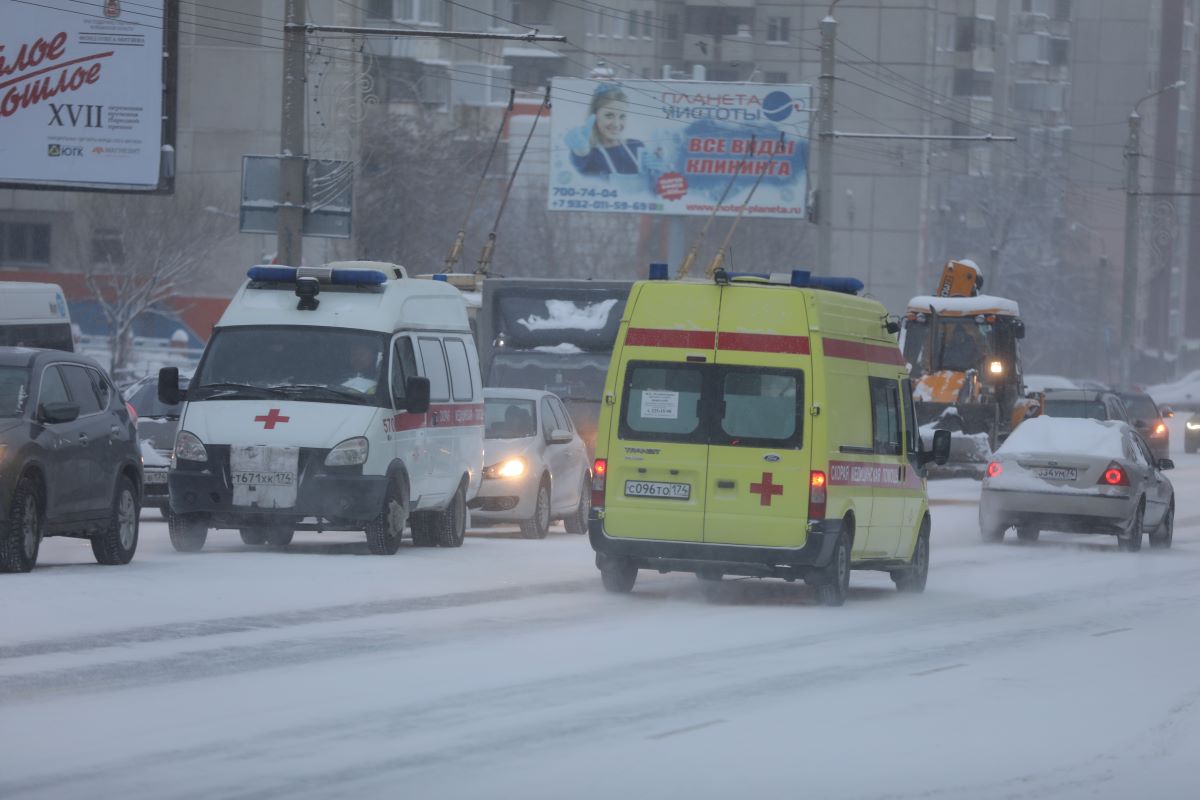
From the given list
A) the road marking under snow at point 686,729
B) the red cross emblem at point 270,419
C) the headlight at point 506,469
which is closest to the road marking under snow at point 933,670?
the road marking under snow at point 686,729

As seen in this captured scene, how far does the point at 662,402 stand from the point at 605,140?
45.1 metres

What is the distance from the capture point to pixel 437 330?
Answer: 20.8 meters

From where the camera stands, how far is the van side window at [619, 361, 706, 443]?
1593 cm

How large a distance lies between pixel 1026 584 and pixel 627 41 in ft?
352

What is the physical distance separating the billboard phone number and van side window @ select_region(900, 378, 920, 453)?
139 ft

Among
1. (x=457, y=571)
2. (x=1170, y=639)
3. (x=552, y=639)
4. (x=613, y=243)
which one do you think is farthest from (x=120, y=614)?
(x=613, y=243)

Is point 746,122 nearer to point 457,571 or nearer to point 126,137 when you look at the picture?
point 126,137

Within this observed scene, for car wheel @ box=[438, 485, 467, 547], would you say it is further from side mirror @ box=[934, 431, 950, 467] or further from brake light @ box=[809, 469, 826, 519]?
brake light @ box=[809, 469, 826, 519]

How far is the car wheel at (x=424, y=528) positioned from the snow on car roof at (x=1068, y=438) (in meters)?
6.92

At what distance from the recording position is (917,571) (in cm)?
1797

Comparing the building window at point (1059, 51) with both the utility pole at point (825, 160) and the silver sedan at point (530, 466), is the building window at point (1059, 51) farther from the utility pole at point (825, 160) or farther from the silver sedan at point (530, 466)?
the silver sedan at point (530, 466)

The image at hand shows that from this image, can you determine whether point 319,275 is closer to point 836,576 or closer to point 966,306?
point 836,576

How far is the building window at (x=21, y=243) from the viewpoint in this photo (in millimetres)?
72375

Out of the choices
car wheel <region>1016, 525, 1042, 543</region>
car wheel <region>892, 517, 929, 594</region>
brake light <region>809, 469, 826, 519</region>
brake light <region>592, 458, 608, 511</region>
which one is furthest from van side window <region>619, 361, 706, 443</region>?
car wheel <region>1016, 525, 1042, 543</region>
